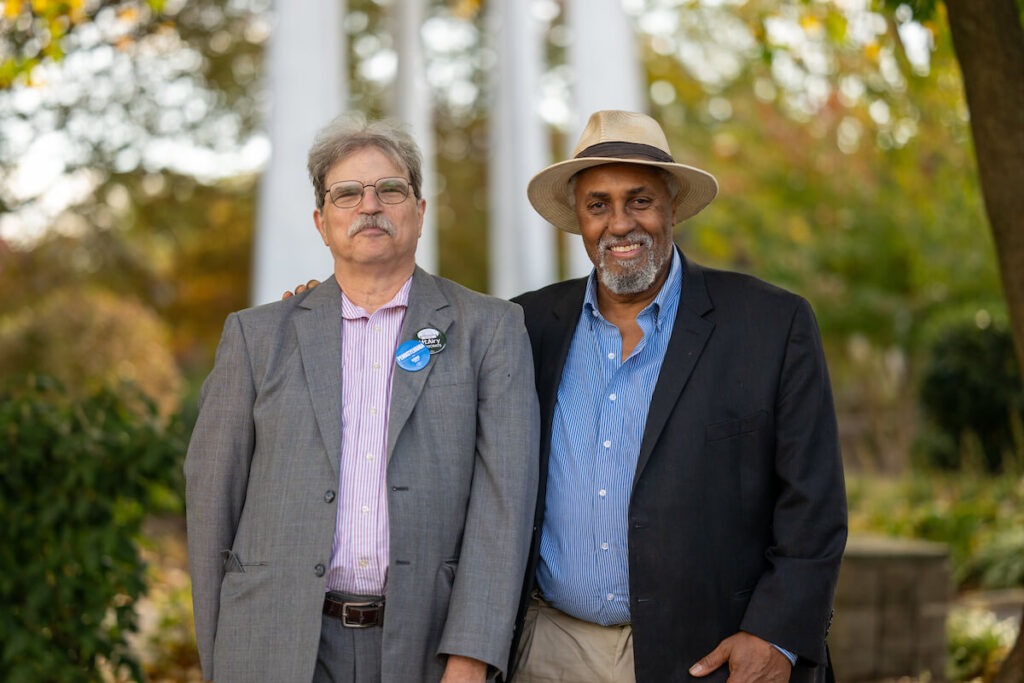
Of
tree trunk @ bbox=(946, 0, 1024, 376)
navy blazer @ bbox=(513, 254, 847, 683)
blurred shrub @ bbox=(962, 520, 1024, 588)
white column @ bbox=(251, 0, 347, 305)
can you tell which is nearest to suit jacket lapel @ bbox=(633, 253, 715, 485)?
navy blazer @ bbox=(513, 254, 847, 683)

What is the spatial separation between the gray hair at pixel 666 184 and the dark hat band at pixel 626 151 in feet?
0.11

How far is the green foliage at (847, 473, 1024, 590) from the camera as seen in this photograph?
780cm

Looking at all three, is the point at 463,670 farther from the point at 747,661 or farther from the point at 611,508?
the point at 747,661

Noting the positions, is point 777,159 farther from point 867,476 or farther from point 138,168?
point 138,168

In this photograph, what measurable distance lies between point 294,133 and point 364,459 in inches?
116

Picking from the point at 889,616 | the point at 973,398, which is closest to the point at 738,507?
the point at 889,616

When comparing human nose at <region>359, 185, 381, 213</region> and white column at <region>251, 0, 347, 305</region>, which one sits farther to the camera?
white column at <region>251, 0, 347, 305</region>

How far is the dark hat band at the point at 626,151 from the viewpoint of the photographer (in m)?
2.92

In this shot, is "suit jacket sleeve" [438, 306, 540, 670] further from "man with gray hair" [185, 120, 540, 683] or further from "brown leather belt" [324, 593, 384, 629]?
"brown leather belt" [324, 593, 384, 629]

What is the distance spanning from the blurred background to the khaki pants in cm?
154

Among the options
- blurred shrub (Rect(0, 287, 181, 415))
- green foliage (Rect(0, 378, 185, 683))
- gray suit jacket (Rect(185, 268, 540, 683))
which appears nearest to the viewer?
gray suit jacket (Rect(185, 268, 540, 683))

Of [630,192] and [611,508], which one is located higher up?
[630,192]

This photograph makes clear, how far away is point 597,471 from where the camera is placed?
9.09 feet

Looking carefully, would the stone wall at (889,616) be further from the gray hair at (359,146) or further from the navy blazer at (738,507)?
the gray hair at (359,146)
